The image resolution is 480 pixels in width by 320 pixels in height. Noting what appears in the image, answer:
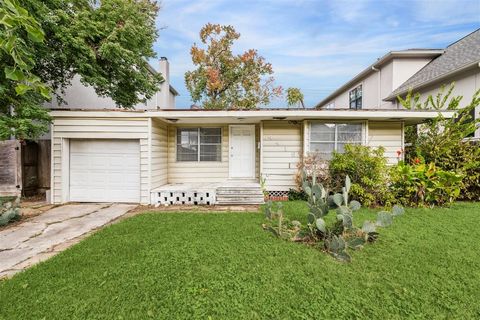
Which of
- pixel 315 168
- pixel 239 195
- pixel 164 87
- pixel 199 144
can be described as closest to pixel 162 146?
pixel 199 144

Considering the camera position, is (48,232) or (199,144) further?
(199,144)

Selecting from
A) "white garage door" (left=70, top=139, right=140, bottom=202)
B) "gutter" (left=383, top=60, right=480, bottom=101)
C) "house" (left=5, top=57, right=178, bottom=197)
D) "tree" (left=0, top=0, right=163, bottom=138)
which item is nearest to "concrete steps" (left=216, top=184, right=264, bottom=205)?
"white garage door" (left=70, top=139, right=140, bottom=202)

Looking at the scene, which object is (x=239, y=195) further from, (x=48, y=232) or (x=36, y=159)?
(x=36, y=159)

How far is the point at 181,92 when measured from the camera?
1808 centimetres

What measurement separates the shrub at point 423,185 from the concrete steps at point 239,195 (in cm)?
376

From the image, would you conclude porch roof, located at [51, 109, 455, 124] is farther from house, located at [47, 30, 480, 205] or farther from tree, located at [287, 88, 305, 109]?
tree, located at [287, 88, 305, 109]

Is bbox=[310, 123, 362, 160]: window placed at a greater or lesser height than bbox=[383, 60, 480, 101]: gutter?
lesser

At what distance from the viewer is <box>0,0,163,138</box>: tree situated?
6.27 metres

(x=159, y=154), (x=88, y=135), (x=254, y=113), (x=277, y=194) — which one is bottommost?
(x=277, y=194)

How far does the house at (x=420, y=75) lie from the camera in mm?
8375

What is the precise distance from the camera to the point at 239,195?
22.9 feet

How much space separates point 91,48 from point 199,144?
15.3ft

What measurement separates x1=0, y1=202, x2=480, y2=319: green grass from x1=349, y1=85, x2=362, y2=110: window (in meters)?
13.1

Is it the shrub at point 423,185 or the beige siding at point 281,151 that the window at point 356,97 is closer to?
the shrub at point 423,185
